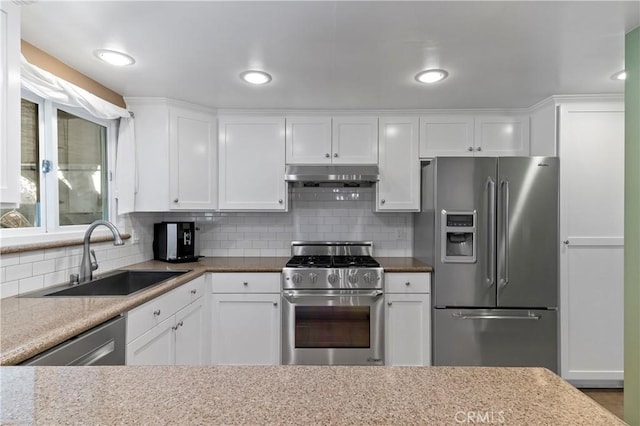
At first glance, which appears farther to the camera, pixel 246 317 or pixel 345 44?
pixel 246 317

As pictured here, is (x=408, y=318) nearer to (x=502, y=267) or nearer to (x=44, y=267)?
(x=502, y=267)

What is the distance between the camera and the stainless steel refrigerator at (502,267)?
2434 millimetres

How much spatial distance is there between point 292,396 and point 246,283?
2.05 m

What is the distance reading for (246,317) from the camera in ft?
8.54

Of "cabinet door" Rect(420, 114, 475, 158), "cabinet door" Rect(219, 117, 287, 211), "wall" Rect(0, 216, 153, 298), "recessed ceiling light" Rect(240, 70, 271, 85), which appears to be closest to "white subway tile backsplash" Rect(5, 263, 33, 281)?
"wall" Rect(0, 216, 153, 298)

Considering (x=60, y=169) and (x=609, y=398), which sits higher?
(x=60, y=169)

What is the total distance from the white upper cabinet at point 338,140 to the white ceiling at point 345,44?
0.39 meters

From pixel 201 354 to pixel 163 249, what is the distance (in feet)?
3.18

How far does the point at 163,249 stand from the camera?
284 cm

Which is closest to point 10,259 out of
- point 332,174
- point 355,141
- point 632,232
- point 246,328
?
point 246,328

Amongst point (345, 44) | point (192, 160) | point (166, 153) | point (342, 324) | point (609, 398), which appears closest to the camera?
point (345, 44)

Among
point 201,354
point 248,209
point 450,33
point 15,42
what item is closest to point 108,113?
point 15,42

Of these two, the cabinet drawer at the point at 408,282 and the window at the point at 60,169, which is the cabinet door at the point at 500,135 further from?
the window at the point at 60,169

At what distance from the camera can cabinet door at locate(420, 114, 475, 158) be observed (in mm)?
2873
